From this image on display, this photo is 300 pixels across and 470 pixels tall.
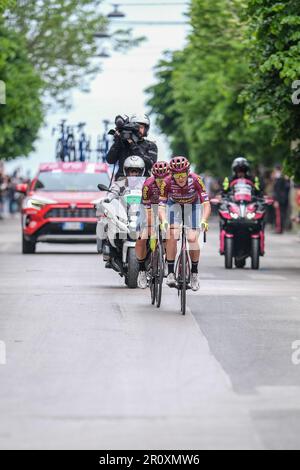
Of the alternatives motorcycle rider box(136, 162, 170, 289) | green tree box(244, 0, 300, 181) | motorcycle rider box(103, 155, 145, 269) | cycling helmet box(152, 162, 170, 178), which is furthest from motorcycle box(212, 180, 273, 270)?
cycling helmet box(152, 162, 170, 178)

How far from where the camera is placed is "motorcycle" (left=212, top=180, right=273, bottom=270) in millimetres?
25922

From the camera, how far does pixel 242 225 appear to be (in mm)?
25984

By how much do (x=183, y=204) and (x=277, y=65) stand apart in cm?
748

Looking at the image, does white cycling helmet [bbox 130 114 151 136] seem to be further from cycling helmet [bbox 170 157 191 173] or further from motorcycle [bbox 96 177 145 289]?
cycling helmet [bbox 170 157 191 173]

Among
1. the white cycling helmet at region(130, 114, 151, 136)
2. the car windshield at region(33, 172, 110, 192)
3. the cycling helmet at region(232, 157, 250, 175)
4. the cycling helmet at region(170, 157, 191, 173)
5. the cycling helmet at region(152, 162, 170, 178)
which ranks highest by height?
the white cycling helmet at region(130, 114, 151, 136)

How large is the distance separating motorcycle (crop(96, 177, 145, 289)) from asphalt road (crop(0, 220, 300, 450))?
0.33 meters

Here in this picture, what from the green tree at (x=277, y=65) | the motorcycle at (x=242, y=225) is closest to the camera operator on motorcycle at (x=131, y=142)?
the green tree at (x=277, y=65)

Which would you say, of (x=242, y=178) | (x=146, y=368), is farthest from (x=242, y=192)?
(x=146, y=368)

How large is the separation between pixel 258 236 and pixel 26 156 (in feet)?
123

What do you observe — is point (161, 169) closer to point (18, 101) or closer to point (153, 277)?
point (153, 277)

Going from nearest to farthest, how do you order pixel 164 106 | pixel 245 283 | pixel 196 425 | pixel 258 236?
pixel 196 425, pixel 245 283, pixel 258 236, pixel 164 106

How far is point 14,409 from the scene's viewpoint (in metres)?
10.3
